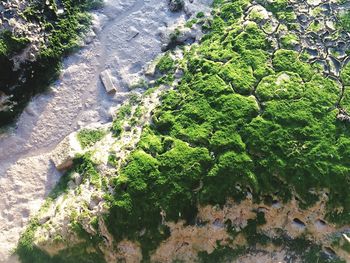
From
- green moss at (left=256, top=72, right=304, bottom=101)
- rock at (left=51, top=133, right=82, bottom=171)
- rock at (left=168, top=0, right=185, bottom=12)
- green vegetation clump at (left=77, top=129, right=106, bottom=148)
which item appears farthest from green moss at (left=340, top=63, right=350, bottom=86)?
rock at (left=51, top=133, right=82, bottom=171)

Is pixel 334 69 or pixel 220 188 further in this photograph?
pixel 334 69

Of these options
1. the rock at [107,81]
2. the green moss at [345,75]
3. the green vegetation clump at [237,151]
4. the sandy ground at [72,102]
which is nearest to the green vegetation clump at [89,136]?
the sandy ground at [72,102]

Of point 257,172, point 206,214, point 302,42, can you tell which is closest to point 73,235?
point 206,214

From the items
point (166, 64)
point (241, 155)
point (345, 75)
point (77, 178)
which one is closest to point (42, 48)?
point (166, 64)

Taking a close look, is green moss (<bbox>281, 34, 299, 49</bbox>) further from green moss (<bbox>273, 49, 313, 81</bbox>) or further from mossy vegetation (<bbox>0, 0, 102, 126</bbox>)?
mossy vegetation (<bbox>0, 0, 102, 126</bbox>)

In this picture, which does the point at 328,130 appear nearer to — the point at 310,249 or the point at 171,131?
the point at 310,249
